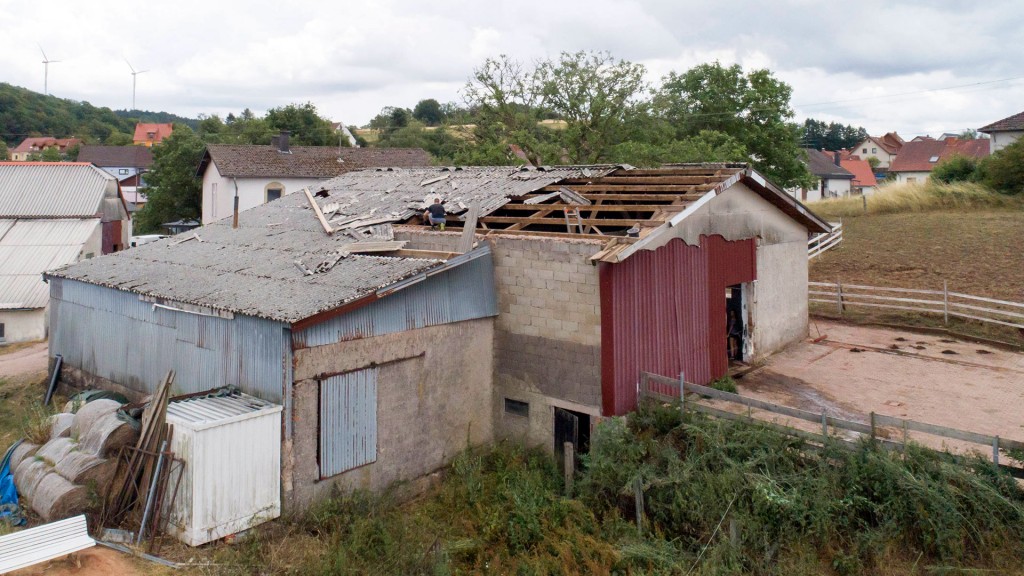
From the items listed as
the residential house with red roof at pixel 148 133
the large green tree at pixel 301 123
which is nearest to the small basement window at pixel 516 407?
the large green tree at pixel 301 123

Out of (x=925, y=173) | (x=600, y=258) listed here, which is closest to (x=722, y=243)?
(x=600, y=258)

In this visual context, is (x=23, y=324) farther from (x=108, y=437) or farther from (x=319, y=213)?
(x=108, y=437)

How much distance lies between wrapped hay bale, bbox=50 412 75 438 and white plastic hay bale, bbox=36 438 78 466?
33 centimetres

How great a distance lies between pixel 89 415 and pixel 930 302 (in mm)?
19299

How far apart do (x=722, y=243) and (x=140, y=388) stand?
11.6 metres

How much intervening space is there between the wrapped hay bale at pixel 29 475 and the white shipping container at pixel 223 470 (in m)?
2.15

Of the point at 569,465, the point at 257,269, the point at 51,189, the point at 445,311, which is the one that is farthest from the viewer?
the point at 51,189

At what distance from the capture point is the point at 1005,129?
43.1 m

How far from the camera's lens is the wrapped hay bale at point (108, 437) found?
1015 centimetres

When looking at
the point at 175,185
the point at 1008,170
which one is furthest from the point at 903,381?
the point at 175,185

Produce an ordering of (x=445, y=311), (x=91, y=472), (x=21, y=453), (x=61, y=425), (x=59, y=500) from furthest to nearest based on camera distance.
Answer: (x=445, y=311) → (x=61, y=425) → (x=21, y=453) → (x=91, y=472) → (x=59, y=500)

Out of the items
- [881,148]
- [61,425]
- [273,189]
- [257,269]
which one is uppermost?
[881,148]

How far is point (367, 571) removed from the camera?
8.95 m

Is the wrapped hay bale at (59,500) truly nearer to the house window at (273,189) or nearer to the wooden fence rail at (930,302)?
the wooden fence rail at (930,302)
